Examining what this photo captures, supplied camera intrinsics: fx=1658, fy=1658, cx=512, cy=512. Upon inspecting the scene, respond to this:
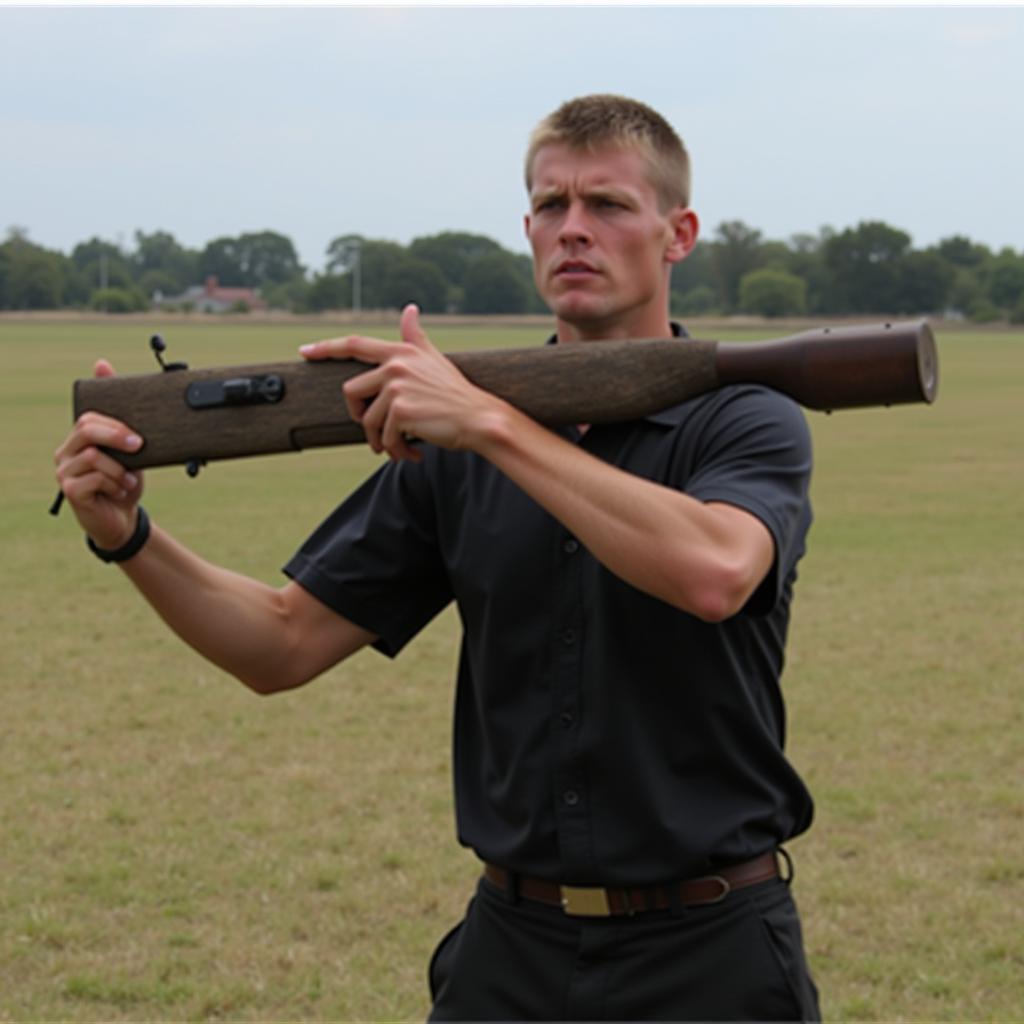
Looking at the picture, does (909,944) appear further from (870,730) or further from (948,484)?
(948,484)

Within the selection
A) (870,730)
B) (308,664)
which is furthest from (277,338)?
(308,664)

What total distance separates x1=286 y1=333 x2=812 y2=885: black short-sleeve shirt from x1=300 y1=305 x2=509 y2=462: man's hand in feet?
1.28

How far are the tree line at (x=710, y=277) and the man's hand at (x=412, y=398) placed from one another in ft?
420

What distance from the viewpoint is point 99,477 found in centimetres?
359

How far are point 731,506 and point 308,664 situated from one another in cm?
131

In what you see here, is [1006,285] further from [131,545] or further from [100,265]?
[131,545]

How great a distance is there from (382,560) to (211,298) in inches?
7140

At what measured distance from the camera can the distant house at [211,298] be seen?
16762cm

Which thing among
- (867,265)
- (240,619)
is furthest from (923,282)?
(240,619)

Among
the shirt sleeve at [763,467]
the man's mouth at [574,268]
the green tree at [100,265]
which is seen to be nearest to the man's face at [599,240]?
the man's mouth at [574,268]

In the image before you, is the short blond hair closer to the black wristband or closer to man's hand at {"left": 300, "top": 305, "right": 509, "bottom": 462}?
man's hand at {"left": 300, "top": 305, "right": 509, "bottom": 462}

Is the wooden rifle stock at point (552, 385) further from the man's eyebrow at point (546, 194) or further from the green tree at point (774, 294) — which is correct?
the green tree at point (774, 294)

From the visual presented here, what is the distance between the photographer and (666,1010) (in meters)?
3.30

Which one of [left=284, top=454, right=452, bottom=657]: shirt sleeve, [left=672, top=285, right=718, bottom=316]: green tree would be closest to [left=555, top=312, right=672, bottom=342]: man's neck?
[left=284, top=454, right=452, bottom=657]: shirt sleeve
